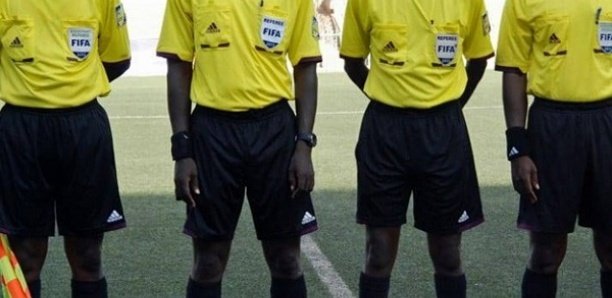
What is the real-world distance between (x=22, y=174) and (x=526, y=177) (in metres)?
2.18

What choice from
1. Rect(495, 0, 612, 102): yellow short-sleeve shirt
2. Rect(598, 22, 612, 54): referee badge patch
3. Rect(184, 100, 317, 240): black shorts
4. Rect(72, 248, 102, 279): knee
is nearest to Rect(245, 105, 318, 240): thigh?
Rect(184, 100, 317, 240): black shorts

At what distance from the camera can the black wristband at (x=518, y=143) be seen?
5.60 meters

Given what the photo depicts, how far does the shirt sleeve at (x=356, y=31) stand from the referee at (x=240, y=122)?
29 centimetres

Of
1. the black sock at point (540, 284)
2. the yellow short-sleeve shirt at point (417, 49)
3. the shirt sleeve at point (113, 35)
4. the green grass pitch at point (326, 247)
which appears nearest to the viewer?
the yellow short-sleeve shirt at point (417, 49)

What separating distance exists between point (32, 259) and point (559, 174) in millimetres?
2332

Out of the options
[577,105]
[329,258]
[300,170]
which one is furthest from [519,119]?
[329,258]

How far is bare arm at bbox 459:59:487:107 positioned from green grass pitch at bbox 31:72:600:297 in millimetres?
1480

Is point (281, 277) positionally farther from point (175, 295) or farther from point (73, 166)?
point (175, 295)

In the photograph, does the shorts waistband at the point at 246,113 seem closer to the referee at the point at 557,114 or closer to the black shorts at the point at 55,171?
the black shorts at the point at 55,171

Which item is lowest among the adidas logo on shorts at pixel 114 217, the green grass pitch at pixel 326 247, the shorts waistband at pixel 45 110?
the green grass pitch at pixel 326 247

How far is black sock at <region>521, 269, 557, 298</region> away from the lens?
5.73 metres

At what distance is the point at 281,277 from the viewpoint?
5516 millimetres

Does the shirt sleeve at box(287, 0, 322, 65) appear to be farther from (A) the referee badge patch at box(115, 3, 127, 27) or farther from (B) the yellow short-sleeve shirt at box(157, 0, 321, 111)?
(A) the referee badge patch at box(115, 3, 127, 27)

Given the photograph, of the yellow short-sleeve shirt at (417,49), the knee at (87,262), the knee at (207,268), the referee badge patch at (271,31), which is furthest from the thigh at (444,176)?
the knee at (87,262)
